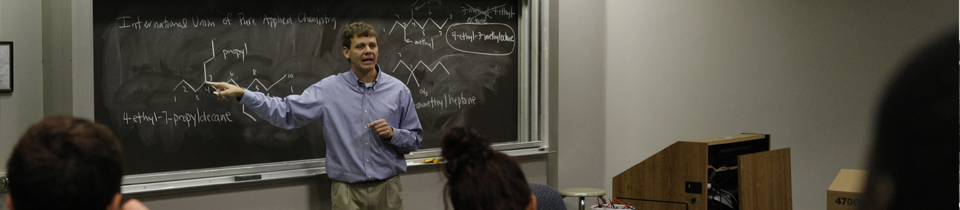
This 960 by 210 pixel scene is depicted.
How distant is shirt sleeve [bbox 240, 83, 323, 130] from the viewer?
2.92 m

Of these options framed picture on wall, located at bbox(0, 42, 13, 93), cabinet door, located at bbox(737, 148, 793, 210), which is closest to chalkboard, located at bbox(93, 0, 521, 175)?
framed picture on wall, located at bbox(0, 42, 13, 93)

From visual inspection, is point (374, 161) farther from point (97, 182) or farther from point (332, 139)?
point (97, 182)

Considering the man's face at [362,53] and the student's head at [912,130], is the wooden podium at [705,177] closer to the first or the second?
the man's face at [362,53]

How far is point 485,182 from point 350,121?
1.86 meters

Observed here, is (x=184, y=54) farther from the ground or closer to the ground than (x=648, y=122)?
farther from the ground

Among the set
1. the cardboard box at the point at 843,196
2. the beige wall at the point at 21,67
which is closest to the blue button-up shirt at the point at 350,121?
the beige wall at the point at 21,67

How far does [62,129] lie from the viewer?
0.97 m

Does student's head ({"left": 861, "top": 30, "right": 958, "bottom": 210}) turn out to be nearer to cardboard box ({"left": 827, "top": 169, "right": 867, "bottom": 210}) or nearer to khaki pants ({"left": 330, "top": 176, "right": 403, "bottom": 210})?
cardboard box ({"left": 827, "top": 169, "right": 867, "bottom": 210})

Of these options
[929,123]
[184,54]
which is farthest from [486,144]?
[184,54]

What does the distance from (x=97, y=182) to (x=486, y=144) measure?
775 millimetres

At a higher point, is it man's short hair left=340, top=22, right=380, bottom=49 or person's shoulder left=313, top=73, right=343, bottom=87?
man's short hair left=340, top=22, right=380, bottom=49

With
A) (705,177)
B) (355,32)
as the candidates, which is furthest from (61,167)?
(705,177)

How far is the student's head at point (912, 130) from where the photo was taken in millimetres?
485

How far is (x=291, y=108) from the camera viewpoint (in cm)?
305
